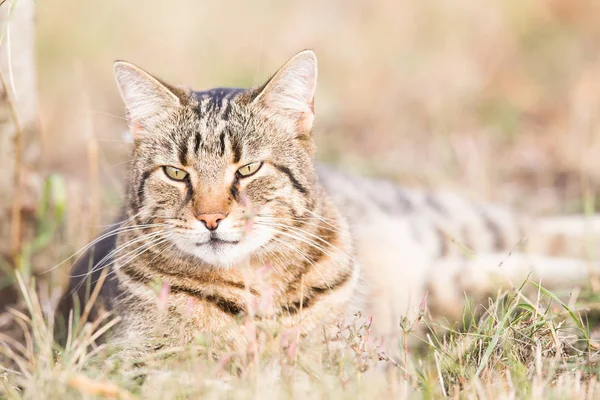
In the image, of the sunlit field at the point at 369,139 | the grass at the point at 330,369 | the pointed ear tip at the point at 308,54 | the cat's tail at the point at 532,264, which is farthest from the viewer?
the cat's tail at the point at 532,264

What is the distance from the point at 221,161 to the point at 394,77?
4.43 m

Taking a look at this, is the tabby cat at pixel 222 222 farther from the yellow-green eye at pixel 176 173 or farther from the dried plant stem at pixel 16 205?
the dried plant stem at pixel 16 205

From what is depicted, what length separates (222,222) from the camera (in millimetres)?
2426

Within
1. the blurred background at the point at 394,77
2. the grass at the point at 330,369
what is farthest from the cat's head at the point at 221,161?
the blurred background at the point at 394,77

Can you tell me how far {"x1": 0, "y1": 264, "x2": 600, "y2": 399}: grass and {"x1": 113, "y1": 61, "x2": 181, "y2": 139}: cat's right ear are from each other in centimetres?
79

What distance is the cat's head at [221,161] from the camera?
249 centimetres

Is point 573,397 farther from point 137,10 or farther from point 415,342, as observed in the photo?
point 137,10

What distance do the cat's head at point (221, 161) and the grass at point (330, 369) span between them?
1.14 ft

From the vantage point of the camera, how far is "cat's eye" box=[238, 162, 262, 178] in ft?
8.54

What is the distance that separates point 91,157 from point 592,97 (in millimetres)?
4132

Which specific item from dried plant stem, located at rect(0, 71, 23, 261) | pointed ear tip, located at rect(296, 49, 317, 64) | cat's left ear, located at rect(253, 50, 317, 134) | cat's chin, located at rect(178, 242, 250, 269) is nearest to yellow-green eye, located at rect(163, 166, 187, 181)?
cat's chin, located at rect(178, 242, 250, 269)

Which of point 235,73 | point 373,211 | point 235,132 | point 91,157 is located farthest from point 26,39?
point 235,73

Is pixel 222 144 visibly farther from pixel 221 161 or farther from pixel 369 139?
pixel 369 139

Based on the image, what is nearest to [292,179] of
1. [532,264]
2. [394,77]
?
[532,264]
